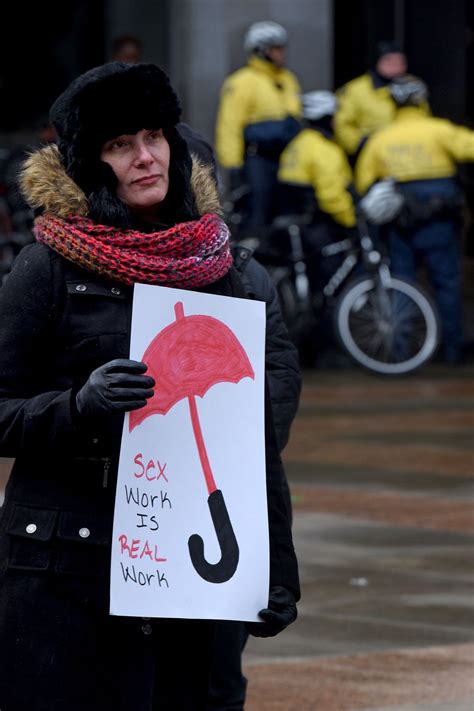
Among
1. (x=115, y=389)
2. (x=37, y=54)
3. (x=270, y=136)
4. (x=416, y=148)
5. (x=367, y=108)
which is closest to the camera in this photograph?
(x=115, y=389)

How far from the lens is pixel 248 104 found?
14891 mm

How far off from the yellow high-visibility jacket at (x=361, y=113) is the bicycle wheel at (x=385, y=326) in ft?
7.00

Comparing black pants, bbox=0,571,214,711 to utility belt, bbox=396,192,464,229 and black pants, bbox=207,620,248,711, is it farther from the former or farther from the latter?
utility belt, bbox=396,192,464,229

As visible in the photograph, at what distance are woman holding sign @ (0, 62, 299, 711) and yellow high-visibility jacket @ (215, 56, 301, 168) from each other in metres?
11.2

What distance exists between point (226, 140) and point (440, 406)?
3774 mm

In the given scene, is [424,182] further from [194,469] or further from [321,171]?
[194,469]

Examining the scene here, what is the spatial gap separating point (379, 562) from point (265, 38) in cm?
836

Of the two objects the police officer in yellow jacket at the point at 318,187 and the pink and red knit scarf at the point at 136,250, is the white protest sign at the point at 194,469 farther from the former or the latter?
the police officer in yellow jacket at the point at 318,187

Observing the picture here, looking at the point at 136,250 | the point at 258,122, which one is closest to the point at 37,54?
the point at 258,122

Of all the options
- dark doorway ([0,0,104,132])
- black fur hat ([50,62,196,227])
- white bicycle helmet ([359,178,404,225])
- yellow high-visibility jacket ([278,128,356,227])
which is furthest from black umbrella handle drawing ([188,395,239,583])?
dark doorway ([0,0,104,132])

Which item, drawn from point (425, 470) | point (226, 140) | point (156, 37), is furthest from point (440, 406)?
point (156, 37)

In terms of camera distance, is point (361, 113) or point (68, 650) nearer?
point (68, 650)

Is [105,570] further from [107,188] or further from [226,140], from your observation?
[226,140]

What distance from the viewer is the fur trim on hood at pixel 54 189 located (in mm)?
3656
